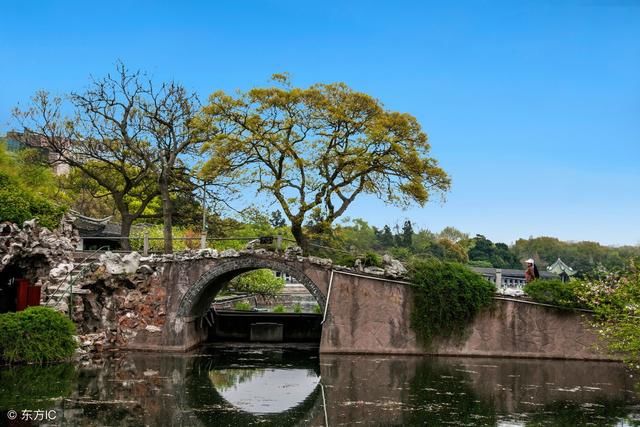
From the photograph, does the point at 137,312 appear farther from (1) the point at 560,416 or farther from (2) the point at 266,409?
(1) the point at 560,416

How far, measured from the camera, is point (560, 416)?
14516 millimetres

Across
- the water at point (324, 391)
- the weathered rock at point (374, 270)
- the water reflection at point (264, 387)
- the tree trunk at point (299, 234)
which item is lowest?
the water reflection at point (264, 387)

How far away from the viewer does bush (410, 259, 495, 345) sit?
2338cm

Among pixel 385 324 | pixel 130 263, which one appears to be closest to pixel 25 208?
pixel 130 263

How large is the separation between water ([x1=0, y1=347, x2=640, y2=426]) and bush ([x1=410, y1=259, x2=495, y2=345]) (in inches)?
43.1

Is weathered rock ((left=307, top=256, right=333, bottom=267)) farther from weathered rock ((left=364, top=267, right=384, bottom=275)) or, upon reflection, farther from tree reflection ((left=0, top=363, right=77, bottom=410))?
tree reflection ((left=0, top=363, right=77, bottom=410))

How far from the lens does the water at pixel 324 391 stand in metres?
14.0

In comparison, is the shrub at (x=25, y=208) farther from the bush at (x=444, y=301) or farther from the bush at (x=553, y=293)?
the bush at (x=553, y=293)

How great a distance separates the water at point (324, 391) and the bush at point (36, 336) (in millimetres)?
595

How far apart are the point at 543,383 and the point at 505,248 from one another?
182 ft

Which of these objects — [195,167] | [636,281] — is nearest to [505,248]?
[195,167]

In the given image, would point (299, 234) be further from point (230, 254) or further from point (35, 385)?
point (35, 385)

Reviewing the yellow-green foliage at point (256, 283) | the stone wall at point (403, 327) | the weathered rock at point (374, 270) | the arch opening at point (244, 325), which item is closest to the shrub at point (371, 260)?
the weathered rock at point (374, 270)

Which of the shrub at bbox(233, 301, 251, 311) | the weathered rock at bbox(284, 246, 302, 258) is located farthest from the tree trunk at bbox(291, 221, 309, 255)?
the shrub at bbox(233, 301, 251, 311)
